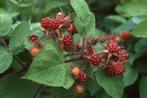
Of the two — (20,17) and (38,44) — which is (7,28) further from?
(20,17)

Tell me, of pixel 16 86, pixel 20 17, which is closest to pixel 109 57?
pixel 16 86

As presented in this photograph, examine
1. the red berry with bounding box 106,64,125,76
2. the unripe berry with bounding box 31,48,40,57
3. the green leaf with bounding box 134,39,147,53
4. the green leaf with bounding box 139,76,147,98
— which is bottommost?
the green leaf with bounding box 139,76,147,98

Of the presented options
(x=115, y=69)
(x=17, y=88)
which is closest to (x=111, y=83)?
(x=115, y=69)

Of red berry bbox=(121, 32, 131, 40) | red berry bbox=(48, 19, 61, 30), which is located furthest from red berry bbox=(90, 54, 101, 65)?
red berry bbox=(121, 32, 131, 40)

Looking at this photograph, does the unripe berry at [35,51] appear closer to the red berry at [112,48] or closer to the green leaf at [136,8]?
the red berry at [112,48]

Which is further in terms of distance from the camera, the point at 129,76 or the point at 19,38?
the point at 129,76

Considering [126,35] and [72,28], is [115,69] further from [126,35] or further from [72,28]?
[126,35]

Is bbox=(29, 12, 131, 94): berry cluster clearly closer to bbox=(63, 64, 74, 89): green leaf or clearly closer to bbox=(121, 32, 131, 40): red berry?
bbox=(63, 64, 74, 89): green leaf
